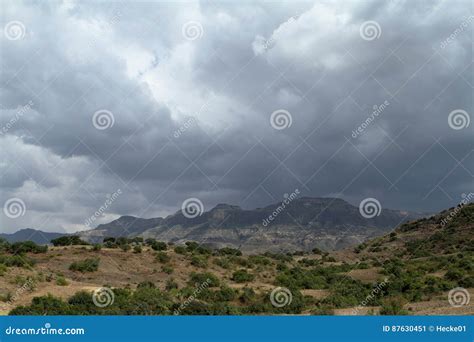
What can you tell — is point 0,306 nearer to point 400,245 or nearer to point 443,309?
point 443,309

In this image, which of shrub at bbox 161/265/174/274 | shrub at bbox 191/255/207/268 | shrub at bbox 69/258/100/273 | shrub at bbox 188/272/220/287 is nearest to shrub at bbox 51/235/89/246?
shrub at bbox 69/258/100/273

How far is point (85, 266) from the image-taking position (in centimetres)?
4584

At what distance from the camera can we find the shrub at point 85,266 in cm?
4541

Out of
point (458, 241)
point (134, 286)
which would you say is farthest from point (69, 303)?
point (458, 241)

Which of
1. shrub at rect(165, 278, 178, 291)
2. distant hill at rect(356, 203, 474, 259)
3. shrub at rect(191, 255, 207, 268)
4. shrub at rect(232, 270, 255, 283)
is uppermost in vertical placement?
distant hill at rect(356, 203, 474, 259)

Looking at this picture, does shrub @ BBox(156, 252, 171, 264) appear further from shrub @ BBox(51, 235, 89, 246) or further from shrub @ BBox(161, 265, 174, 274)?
shrub @ BBox(51, 235, 89, 246)

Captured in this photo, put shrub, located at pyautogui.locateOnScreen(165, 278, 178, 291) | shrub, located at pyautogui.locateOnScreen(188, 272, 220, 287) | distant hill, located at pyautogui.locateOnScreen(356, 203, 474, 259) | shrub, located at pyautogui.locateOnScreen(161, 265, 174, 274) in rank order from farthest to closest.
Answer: distant hill, located at pyautogui.locateOnScreen(356, 203, 474, 259) → shrub, located at pyautogui.locateOnScreen(161, 265, 174, 274) → shrub, located at pyautogui.locateOnScreen(188, 272, 220, 287) → shrub, located at pyautogui.locateOnScreen(165, 278, 178, 291)

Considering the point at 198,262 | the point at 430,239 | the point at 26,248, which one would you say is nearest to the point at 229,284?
the point at 198,262

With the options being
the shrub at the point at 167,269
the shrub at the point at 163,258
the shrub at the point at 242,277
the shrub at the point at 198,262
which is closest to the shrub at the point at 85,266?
the shrub at the point at 167,269

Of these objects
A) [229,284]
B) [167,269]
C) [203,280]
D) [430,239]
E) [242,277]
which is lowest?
[229,284]

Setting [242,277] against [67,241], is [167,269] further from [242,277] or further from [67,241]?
[67,241]

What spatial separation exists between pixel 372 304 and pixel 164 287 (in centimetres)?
1786

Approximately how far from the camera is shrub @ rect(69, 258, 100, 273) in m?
45.4

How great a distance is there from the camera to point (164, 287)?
4188 centimetres
